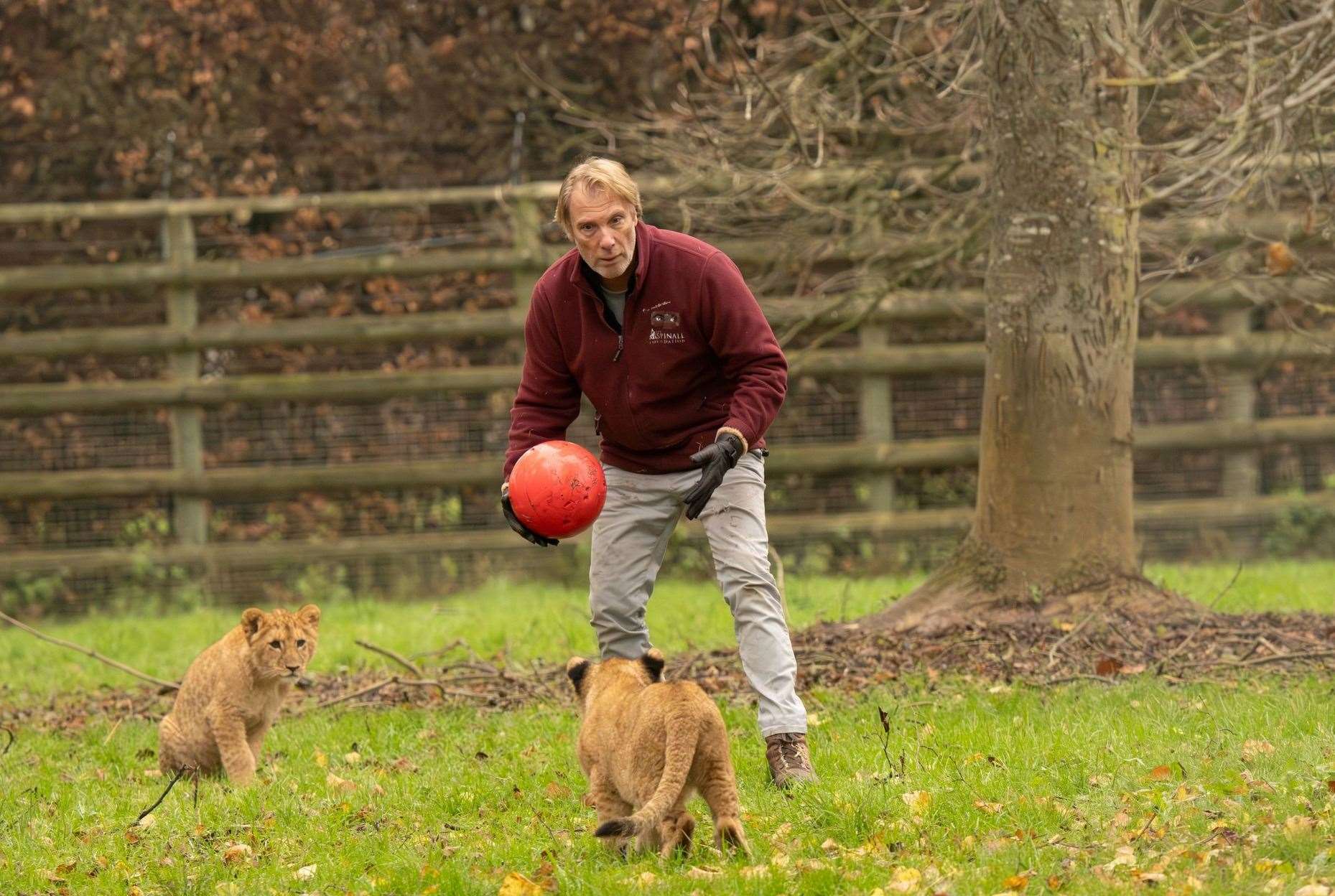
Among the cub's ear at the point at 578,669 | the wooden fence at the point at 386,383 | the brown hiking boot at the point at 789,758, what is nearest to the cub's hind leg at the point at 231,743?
the cub's ear at the point at 578,669

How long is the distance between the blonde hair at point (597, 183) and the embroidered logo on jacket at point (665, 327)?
1.21ft

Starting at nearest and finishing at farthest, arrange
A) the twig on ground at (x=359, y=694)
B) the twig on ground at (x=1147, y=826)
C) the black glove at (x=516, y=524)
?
the twig on ground at (x=1147, y=826)
the black glove at (x=516, y=524)
the twig on ground at (x=359, y=694)

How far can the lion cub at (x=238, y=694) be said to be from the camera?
241 inches

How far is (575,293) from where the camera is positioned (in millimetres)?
5578

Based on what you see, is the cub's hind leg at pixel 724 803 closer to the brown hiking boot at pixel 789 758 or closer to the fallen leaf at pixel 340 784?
the brown hiking boot at pixel 789 758

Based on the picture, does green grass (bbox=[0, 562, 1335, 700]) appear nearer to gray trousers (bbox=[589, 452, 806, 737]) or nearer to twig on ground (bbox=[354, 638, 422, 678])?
twig on ground (bbox=[354, 638, 422, 678])

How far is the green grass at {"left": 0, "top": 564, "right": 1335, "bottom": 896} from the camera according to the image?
4.23m

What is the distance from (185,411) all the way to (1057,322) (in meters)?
6.15

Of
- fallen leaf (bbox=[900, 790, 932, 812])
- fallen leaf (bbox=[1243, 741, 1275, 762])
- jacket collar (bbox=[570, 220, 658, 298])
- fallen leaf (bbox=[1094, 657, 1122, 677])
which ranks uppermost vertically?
jacket collar (bbox=[570, 220, 658, 298])

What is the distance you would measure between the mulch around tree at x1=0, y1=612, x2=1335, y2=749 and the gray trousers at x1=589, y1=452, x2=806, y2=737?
1.34 meters

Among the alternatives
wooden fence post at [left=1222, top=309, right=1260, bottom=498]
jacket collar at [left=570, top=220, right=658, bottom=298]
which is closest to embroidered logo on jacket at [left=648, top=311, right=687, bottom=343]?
jacket collar at [left=570, top=220, right=658, bottom=298]

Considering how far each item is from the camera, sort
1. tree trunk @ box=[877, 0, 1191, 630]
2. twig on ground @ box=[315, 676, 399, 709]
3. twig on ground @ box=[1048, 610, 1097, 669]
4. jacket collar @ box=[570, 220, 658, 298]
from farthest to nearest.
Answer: tree trunk @ box=[877, 0, 1191, 630]
twig on ground @ box=[315, 676, 399, 709]
twig on ground @ box=[1048, 610, 1097, 669]
jacket collar @ box=[570, 220, 658, 298]

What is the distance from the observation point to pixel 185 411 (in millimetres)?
11023

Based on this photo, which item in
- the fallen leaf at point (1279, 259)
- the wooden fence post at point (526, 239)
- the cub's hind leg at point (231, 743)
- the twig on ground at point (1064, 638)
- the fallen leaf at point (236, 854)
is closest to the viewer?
the fallen leaf at point (236, 854)
